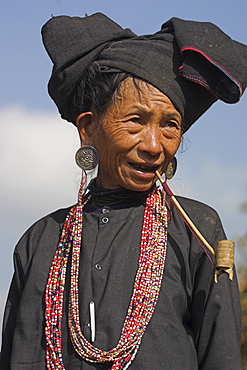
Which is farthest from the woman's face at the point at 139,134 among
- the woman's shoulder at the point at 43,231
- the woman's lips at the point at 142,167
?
the woman's shoulder at the point at 43,231

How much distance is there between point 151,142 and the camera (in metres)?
3.48

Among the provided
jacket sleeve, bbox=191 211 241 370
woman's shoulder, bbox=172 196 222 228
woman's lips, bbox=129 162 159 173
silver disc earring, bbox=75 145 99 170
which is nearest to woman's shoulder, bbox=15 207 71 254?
silver disc earring, bbox=75 145 99 170

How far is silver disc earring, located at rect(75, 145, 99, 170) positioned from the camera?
366 centimetres

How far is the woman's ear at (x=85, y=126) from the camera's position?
12.3 ft

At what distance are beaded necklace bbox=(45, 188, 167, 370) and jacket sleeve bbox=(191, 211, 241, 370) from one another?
0.65 feet

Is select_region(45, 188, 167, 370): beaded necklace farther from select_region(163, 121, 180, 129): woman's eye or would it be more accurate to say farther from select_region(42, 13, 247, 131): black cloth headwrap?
select_region(42, 13, 247, 131): black cloth headwrap

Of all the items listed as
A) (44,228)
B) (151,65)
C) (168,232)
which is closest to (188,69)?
(151,65)

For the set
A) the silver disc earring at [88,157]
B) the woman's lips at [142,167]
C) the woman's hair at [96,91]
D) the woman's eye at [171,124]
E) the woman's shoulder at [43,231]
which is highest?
the woman's hair at [96,91]

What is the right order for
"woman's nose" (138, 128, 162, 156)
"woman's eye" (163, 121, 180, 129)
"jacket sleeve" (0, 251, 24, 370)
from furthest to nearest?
"jacket sleeve" (0, 251, 24, 370), "woman's eye" (163, 121, 180, 129), "woman's nose" (138, 128, 162, 156)

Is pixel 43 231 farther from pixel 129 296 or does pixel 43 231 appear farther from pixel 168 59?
pixel 168 59

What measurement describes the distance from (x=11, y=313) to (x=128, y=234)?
0.73 m

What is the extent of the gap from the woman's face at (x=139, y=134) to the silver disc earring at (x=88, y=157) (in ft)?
0.15

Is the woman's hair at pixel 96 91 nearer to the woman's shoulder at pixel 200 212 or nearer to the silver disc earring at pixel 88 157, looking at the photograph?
the silver disc earring at pixel 88 157

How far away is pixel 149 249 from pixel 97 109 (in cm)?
76
